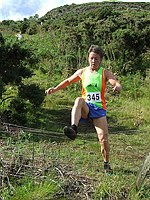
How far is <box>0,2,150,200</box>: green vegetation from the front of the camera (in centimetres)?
439

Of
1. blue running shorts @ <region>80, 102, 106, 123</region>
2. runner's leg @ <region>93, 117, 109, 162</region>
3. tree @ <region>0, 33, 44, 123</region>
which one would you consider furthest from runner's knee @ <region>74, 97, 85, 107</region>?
tree @ <region>0, 33, 44, 123</region>

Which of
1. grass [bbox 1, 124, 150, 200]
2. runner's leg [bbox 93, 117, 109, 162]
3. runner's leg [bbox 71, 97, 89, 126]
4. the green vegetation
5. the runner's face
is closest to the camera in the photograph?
grass [bbox 1, 124, 150, 200]

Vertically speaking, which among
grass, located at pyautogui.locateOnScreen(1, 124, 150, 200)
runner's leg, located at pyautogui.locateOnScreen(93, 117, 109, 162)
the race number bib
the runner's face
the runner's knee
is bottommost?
grass, located at pyautogui.locateOnScreen(1, 124, 150, 200)

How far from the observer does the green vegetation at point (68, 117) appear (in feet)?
14.4

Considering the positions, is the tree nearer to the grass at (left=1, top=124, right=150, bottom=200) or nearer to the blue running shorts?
the grass at (left=1, top=124, right=150, bottom=200)

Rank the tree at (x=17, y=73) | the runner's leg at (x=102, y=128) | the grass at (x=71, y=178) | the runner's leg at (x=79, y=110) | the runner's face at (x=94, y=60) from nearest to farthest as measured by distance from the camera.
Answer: the grass at (x=71, y=178) < the runner's leg at (x=79, y=110) < the runner's face at (x=94, y=60) < the runner's leg at (x=102, y=128) < the tree at (x=17, y=73)

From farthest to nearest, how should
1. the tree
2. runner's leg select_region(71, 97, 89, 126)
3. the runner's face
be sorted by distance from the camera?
1. the tree
2. the runner's face
3. runner's leg select_region(71, 97, 89, 126)

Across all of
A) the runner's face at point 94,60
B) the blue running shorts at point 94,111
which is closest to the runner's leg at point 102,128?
the blue running shorts at point 94,111

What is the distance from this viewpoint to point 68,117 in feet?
28.0

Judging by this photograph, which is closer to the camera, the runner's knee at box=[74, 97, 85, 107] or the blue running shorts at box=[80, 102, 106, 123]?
the runner's knee at box=[74, 97, 85, 107]

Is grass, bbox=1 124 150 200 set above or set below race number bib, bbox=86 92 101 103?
below

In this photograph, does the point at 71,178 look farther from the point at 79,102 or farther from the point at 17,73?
the point at 17,73

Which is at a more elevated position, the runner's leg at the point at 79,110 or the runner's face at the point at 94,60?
the runner's face at the point at 94,60

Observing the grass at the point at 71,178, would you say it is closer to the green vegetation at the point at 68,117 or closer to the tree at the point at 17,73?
the green vegetation at the point at 68,117
